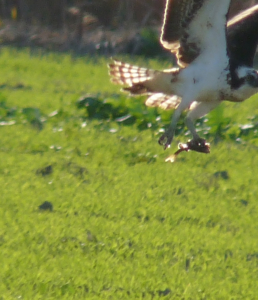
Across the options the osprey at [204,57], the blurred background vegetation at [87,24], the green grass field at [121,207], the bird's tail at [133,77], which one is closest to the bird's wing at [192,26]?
the osprey at [204,57]

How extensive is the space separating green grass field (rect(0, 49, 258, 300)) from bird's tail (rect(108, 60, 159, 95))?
0.84 meters

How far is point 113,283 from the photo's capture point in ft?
14.3

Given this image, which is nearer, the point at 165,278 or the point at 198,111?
the point at 165,278

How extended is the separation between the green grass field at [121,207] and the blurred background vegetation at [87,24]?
703cm

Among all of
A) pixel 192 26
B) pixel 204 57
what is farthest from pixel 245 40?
pixel 192 26

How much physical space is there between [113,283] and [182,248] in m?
0.74

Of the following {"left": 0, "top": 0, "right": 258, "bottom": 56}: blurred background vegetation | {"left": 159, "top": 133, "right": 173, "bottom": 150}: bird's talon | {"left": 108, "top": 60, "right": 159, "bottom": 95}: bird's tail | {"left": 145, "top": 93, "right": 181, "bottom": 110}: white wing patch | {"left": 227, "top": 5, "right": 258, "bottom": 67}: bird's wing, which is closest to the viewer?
{"left": 159, "top": 133, "right": 173, "bottom": 150}: bird's talon

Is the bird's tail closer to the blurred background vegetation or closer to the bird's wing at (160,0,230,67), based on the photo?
the bird's wing at (160,0,230,67)

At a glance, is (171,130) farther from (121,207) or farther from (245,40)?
(245,40)

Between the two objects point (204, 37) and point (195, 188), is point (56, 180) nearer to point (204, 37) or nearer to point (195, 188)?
point (195, 188)

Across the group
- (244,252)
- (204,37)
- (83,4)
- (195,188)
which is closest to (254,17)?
(204,37)

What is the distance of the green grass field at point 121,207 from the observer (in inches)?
173

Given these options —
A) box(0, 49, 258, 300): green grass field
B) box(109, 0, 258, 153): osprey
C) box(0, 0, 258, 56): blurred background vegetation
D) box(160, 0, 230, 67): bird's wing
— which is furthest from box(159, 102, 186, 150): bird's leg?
box(0, 0, 258, 56): blurred background vegetation

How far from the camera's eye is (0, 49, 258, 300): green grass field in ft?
14.4
